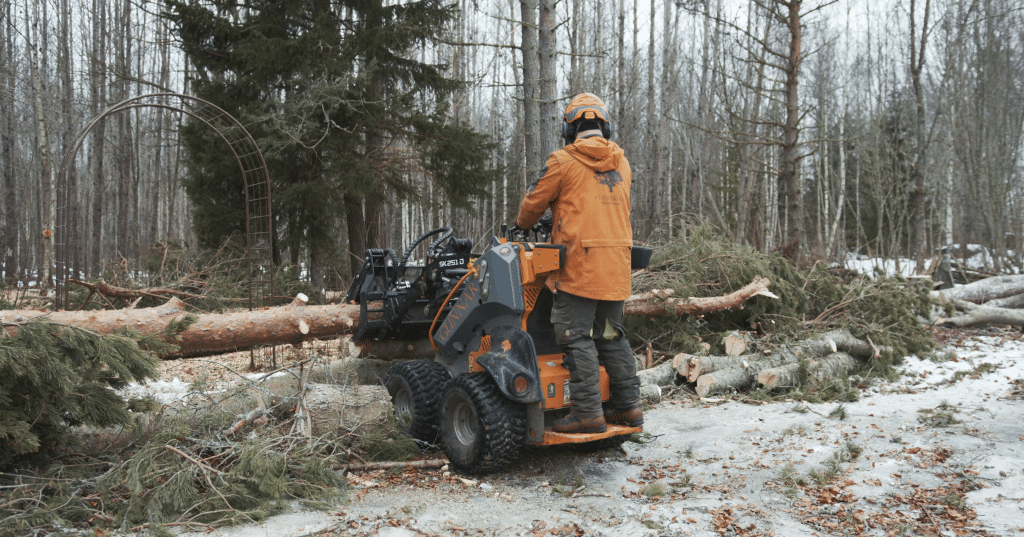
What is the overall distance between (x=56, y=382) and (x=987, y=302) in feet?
46.0

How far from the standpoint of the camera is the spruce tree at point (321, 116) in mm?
11375

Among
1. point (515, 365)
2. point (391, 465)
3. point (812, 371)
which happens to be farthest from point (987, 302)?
point (391, 465)

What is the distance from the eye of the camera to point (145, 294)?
7.43 metres

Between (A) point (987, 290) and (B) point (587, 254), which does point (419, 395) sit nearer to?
(B) point (587, 254)

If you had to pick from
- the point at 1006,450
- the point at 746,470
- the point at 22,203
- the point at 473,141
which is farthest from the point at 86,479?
the point at 22,203

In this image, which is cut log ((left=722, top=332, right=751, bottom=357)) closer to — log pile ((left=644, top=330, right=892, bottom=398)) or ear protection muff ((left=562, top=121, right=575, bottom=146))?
log pile ((left=644, top=330, right=892, bottom=398))

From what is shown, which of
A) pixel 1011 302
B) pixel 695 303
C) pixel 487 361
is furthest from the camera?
pixel 1011 302

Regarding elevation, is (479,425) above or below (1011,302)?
below

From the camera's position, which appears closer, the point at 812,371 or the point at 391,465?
the point at 391,465

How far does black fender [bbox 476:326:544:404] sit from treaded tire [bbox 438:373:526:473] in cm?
12

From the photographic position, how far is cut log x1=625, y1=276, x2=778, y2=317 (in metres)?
7.29

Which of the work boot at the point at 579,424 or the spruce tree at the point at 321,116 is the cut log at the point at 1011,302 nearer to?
the spruce tree at the point at 321,116

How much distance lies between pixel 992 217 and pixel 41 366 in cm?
2157

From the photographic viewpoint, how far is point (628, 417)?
13.8ft
